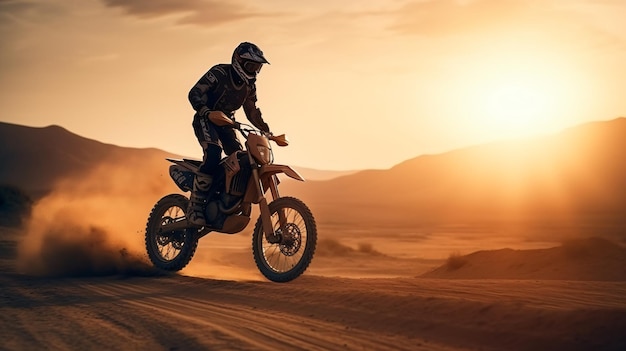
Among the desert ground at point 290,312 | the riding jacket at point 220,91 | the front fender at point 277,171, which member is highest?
the riding jacket at point 220,91

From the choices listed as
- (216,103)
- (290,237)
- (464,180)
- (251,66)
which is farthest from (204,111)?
(464,180)

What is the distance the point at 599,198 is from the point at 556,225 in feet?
88.3

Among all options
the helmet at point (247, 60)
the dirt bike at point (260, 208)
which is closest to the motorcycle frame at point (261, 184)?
the dirt bike at point (260, 208)

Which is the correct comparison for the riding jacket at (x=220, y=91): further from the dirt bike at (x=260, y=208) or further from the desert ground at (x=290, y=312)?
the desert ground at (x=290, y=312)

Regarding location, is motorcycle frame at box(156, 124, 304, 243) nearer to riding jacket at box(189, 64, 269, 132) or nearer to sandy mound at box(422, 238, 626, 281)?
riding jacket at box(189, 64, 269, 132)

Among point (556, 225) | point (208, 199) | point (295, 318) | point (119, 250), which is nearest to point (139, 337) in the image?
point (295, 318)

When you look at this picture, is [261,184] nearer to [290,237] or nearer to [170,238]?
[290,237]

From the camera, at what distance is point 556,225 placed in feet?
171

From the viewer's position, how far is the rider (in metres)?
10.8

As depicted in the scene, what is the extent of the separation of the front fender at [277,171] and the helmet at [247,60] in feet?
4.55

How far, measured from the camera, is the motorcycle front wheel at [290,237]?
33.1 ft

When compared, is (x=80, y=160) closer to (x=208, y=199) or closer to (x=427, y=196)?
(x=427, y=196)

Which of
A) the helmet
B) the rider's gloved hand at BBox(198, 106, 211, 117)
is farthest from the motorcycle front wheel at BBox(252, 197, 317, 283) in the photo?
the helmet

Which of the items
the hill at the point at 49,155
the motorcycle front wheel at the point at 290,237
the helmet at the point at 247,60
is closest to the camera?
the motorcycle front wheel at the point at 290,237
